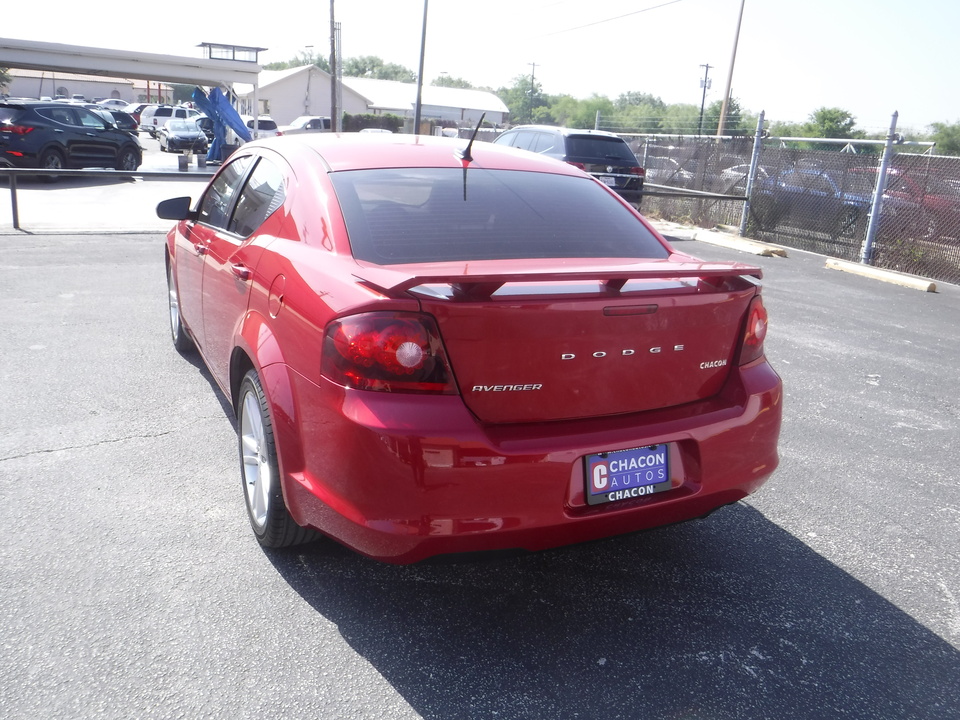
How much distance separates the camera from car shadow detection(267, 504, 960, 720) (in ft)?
8.22

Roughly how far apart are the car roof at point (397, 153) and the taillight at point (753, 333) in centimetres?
128

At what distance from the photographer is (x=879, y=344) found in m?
7.40

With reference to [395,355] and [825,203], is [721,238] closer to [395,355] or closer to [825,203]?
[825,203]

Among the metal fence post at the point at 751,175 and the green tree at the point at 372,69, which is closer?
the metal fence post at the point at 751,175

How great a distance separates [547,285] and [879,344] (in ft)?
19.4

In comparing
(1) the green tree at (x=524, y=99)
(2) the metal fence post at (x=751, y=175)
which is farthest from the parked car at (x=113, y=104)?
(1) the green tree at (x=524, y=99)

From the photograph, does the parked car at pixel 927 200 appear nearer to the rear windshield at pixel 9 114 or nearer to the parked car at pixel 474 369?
the parked car at pixel 474 369

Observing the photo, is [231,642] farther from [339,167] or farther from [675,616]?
[339,167]

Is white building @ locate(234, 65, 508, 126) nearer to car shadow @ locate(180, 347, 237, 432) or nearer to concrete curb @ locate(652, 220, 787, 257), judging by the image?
concrete curb @ locate(652, 220, 787, 257)

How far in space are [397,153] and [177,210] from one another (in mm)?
1772

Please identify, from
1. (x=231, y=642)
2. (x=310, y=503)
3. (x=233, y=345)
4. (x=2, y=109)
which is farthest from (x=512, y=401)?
(x=2, y=109)

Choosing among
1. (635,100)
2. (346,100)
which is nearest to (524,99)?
(635,100)

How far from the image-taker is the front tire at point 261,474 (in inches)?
118

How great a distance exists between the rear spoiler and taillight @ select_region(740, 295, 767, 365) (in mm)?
310
